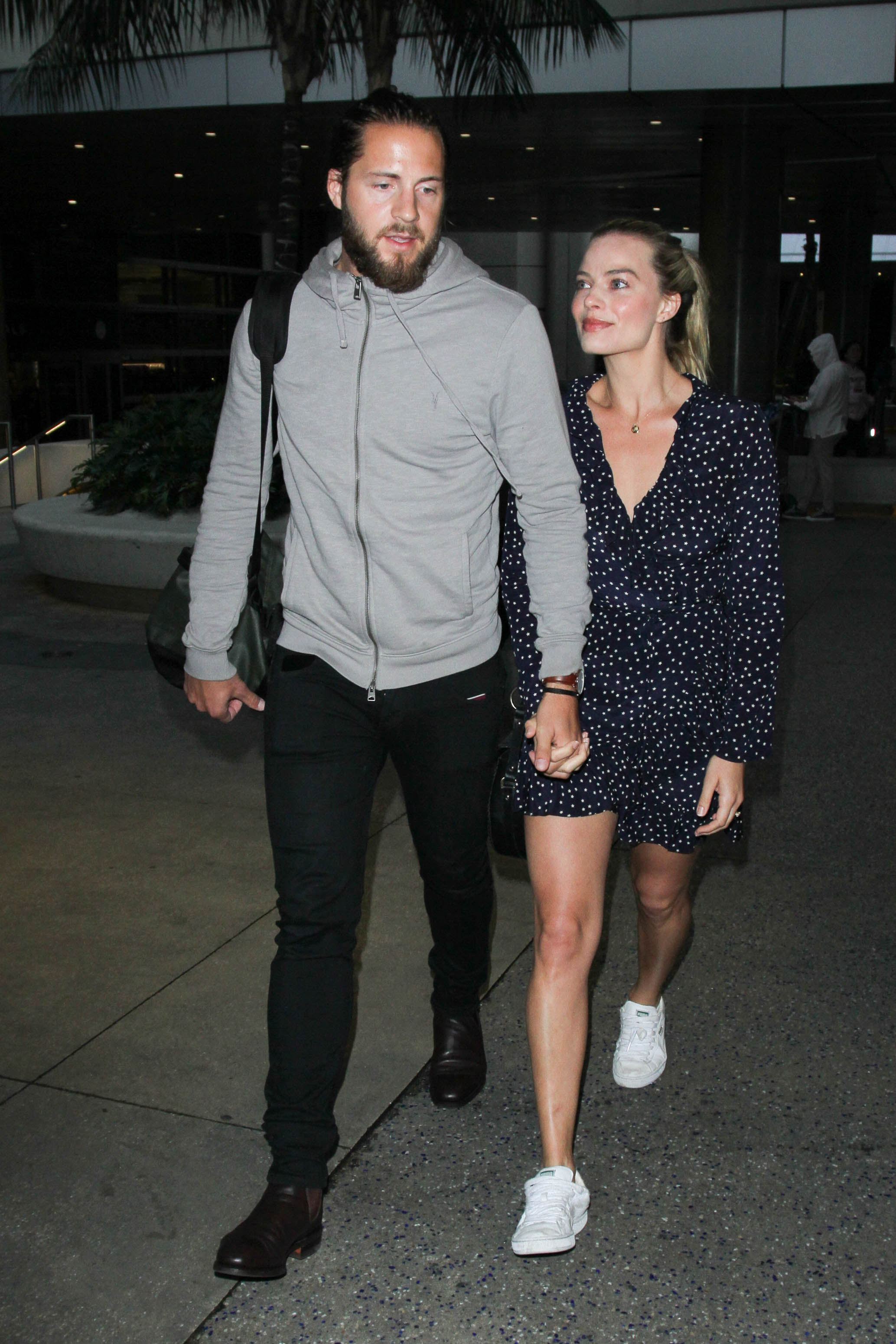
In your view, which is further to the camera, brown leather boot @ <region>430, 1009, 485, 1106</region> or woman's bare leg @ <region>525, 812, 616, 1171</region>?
brown leather boot @ <region>430, 1009, 485, 1106</region>

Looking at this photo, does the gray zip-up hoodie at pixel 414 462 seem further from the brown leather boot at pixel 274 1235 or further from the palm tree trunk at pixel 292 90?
the palm tree trunk at pixel 292 90

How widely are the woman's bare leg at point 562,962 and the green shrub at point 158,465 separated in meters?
7.23

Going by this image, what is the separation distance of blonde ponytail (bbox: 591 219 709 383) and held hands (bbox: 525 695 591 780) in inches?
34.0

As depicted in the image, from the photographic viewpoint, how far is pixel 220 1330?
245 centimetres

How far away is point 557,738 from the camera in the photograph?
103 inches

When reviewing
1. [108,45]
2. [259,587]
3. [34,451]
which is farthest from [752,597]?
[34,451]

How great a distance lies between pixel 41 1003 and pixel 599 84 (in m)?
15.9

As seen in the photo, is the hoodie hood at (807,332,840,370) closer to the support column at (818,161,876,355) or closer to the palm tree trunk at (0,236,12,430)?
the support column at (818,161,876,355)

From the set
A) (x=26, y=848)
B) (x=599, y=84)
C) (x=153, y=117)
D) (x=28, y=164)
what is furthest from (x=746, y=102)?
(x=26, y=848)

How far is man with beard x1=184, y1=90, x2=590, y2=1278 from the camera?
2.57 meters

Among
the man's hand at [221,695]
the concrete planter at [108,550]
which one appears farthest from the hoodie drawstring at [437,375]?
the concrete planter at [108,550]

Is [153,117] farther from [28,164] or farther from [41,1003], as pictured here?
[41,1003]

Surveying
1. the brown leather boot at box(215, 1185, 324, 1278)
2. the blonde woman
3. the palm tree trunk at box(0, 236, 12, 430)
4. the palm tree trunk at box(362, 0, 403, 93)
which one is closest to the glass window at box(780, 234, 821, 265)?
the palm tree trunk at box(0, 236, 12, 430)

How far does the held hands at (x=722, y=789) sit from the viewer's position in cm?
283
